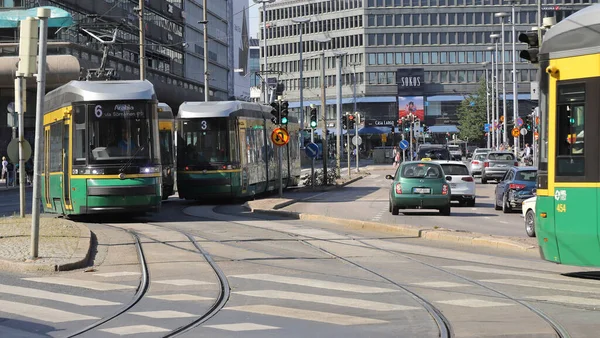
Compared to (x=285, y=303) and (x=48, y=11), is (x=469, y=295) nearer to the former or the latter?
(x=285, y=303)

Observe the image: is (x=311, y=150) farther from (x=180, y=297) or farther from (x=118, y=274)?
(x=180, y=297)

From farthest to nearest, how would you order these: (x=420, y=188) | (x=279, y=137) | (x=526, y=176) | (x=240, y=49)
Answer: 1. (x=240, y=49)
2. (x=279, y=137)
3. (x=526, y=176)
4. (x=420, y=188)

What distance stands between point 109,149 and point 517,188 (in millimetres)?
12795

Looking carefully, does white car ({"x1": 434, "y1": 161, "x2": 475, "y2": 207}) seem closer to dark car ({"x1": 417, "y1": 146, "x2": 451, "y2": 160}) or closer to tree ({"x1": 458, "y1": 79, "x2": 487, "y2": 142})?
dark car ({"x1": 417, "y1": 146, "x2": 451, "y2": 160})

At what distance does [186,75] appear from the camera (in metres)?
100

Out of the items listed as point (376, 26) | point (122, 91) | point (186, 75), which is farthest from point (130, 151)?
point (376, 26)

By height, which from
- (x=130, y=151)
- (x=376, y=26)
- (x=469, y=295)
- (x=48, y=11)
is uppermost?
(x=376, y=26)

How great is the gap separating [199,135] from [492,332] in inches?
998

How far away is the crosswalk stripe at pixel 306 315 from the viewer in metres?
10.4

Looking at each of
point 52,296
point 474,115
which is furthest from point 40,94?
point 474,115

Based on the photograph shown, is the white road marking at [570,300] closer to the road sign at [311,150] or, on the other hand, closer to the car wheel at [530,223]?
the car wheel at [530,223]

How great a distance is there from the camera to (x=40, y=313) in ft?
36.9

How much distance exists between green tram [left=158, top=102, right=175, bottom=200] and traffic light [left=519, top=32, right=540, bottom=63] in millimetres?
23594

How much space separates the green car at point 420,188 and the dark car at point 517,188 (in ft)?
8.35
